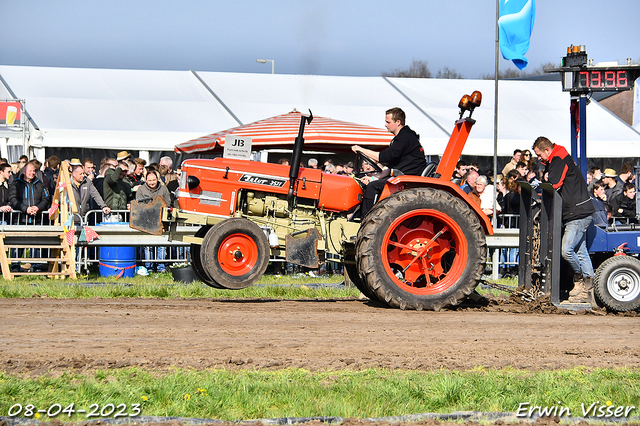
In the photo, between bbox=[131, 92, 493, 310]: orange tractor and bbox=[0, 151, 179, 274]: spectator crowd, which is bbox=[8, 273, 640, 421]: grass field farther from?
bbox=[0, 151, 179, 274]: spectator crowd

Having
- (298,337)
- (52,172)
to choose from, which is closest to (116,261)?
(52,172)

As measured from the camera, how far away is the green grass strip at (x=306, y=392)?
384 cm

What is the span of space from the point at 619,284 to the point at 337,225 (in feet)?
10.1

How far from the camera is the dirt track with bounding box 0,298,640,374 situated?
4.86 meters

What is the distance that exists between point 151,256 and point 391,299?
20.3ft

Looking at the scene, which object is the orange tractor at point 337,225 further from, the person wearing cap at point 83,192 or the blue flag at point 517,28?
the person wearing cap at point 83,192

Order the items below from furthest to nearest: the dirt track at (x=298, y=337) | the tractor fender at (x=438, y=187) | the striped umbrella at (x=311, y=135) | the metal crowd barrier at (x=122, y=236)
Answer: the striped umbrella at (x=311, y=135) < the metal crowd barrier at (x=122, y=236) < the tractor fender at (x=438, y=187) < the dirt track at (x=298, y=337)

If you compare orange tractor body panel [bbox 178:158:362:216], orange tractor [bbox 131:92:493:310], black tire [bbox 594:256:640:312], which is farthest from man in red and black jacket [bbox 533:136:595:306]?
orange tractor body panel [bbox 178:158:362:216]

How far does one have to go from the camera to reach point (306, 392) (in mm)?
4117

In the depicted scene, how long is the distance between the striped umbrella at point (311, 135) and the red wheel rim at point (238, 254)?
216 inches

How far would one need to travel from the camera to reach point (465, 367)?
484cm

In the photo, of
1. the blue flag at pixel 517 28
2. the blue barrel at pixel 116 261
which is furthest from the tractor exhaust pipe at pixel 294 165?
the blue barrel at pixel 116 261

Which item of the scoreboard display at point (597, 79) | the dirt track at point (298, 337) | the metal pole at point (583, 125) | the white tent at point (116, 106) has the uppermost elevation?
the white tent at point (116, 106)

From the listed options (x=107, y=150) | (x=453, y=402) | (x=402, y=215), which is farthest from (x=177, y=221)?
(x=107, y=150)
